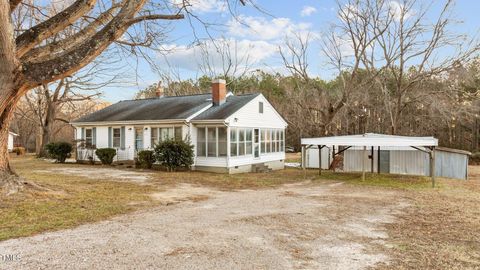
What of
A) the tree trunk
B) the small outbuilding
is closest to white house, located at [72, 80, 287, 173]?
the small outbuilding

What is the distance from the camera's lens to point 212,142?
18.7 metres

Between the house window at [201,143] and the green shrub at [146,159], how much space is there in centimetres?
237

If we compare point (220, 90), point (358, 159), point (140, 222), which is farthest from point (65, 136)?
point (140, 222)

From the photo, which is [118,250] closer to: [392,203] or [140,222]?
[140,222]

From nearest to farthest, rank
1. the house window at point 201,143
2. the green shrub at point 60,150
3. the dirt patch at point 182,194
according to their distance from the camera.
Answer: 1. the dirt patch at point 182,194
2. the house window at point 201,143
3. the green shrub at point 60,150

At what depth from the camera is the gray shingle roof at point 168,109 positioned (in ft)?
62.4

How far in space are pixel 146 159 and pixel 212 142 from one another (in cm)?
356

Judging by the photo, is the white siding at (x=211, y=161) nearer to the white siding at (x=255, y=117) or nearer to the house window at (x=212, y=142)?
the house window at (x=212, y=142)

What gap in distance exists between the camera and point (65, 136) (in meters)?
49.5

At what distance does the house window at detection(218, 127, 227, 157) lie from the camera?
18375mm

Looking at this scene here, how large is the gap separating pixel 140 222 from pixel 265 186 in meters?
7.22

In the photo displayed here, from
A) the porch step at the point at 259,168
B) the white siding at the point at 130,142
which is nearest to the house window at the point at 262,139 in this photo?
the porch step at the point at 259,168

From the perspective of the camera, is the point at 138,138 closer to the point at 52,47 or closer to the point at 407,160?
the point at 52,47

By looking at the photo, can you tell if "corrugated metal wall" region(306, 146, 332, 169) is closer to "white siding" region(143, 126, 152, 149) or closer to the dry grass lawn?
the dry grass lawn
